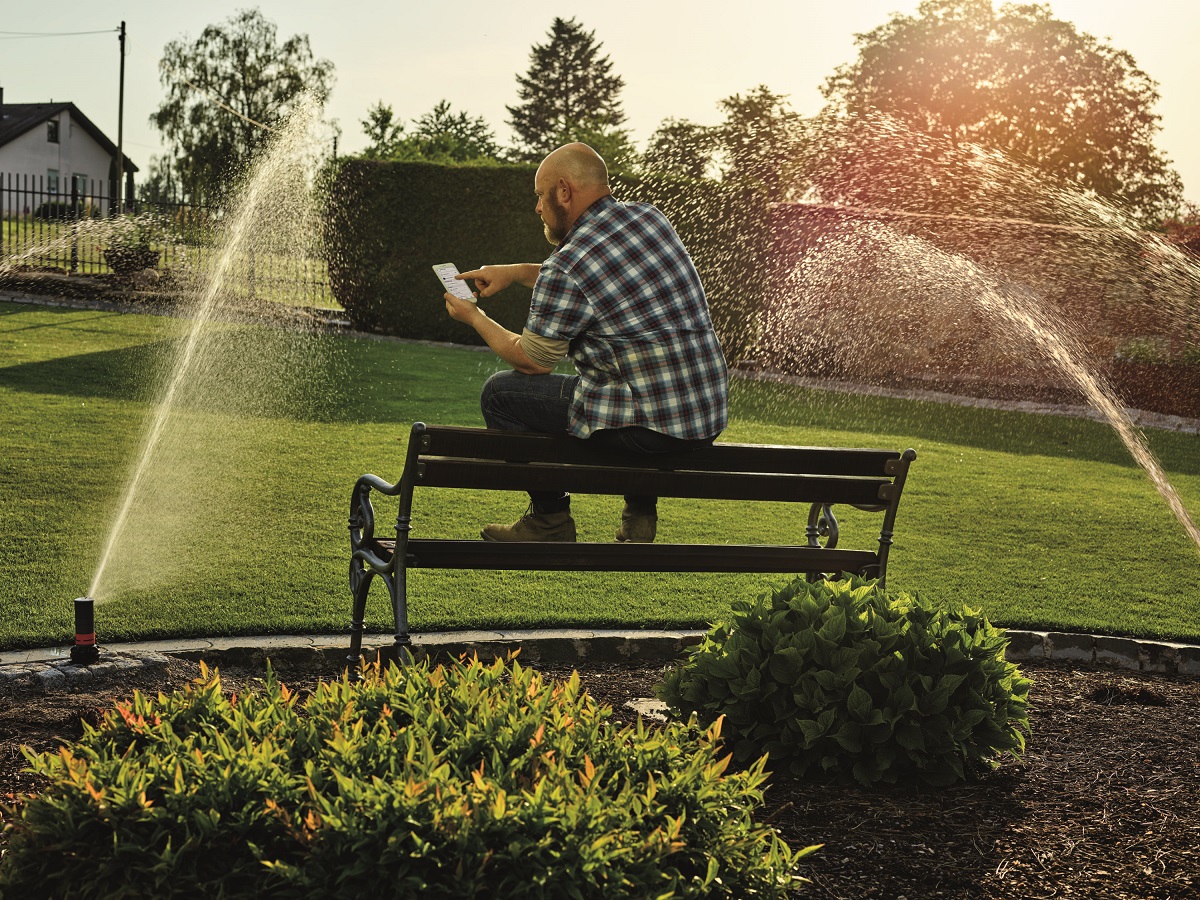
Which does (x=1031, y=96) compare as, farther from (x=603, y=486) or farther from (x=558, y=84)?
(x=603, y=486)

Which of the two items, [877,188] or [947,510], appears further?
[877,188]

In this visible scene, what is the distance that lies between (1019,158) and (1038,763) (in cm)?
4447

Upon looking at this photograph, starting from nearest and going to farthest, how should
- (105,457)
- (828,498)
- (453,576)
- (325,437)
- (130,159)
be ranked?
1. (828,498)
2. (453,576)
3. (105,457)
4. (325,437)
5. (130,159)

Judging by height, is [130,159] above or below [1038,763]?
above

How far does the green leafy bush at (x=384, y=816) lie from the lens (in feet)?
7.18

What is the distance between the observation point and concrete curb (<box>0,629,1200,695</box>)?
15.1 feet

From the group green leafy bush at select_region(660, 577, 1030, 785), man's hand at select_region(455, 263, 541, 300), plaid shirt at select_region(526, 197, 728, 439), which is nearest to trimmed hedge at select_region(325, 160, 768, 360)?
man's hand at select_region(455, 263, 541, 300)

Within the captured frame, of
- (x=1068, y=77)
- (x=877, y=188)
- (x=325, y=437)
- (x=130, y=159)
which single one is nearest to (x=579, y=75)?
(x=130, y=159)

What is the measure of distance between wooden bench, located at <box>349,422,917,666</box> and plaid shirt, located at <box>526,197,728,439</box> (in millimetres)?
156

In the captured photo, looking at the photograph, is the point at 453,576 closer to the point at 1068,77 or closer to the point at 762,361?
the point at 762,361

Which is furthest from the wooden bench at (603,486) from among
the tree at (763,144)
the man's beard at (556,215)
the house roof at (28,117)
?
the house roof at (28,117)

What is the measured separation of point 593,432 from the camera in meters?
4.43

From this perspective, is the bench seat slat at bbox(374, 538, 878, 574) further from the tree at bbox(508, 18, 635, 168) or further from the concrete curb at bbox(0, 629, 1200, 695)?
the tree at bbox(508, 18, 635, 168)

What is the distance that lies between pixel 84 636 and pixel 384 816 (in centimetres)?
287
